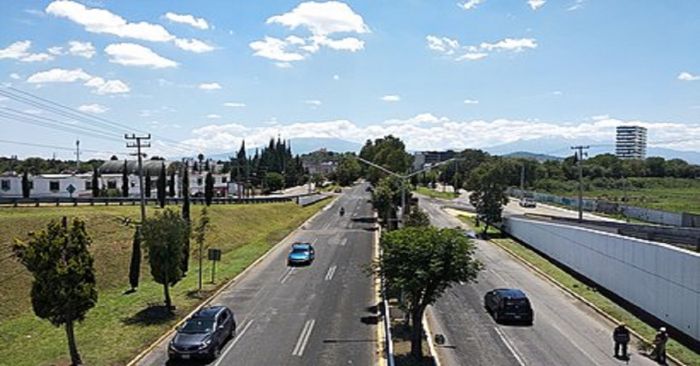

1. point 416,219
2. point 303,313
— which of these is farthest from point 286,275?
point 303,313

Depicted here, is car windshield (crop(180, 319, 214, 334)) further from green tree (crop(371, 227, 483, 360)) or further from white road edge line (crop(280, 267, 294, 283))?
white road edge line (crop(280, 267, 294, 283))

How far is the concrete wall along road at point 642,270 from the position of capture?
26250 mm

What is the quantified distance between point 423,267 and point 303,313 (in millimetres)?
9802

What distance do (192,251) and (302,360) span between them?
2571cm

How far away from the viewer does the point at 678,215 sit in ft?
222

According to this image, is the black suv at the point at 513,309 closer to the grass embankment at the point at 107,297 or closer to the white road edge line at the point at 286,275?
the white road edge line at the point at 286,275

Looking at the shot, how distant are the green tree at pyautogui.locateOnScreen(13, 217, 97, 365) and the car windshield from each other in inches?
139

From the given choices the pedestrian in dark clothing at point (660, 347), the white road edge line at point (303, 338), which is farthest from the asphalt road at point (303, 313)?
the pedestrian in dark clothing at point (660, 347)

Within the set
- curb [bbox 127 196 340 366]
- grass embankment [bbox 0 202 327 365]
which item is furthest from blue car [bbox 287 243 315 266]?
grass embankment [bbox 0 202 327 365]

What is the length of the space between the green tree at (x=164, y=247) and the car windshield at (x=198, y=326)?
615 centimetres

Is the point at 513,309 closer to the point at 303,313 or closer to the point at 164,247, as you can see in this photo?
the point at 303,313

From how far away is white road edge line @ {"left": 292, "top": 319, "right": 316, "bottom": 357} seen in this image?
2383 cm

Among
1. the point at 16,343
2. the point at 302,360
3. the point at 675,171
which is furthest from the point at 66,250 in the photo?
the point at 675,171

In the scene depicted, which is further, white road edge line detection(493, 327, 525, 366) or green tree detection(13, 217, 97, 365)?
white road edge line detection(493, 327, 525, 366)
